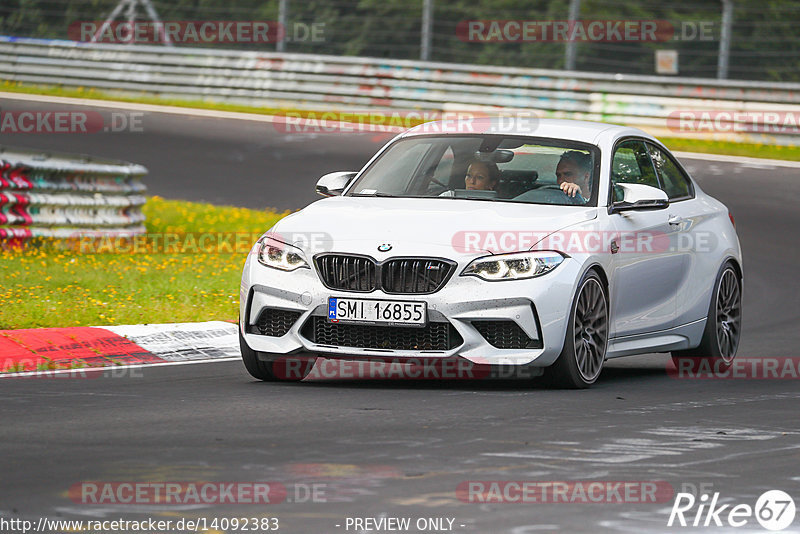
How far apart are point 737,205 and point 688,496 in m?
14.6

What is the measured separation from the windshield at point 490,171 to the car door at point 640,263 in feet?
0.82

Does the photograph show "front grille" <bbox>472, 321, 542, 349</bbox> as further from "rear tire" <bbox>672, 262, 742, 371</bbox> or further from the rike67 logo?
the rike67 logo

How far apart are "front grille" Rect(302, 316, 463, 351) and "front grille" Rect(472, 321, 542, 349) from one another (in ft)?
0.48

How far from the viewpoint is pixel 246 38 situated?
33062mm

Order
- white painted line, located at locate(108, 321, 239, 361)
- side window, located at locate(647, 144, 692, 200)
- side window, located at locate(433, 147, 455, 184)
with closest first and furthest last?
1. side window, located at locate(433, 147, 455, 184)
2. white painted line, located at locate(108, 321, 239, 361)
3. side window, located at locate(647, 144, 692, 200)

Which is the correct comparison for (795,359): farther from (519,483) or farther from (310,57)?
(310,57)

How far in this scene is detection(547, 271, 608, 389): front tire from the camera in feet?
29.0

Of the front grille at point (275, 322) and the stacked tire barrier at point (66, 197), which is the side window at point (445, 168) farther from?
the stacked tire barrier at point (66, 197)

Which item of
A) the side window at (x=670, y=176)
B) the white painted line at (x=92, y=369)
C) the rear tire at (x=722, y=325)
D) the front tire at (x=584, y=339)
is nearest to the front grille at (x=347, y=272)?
the front tire at (x=584, y=339)

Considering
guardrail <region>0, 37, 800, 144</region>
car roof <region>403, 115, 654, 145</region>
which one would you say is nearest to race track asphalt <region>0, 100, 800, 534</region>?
car roof <region>403, 115, 654, 145</region>

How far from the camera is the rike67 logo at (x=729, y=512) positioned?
5.55 m

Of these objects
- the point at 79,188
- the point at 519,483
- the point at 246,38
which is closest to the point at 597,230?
the point at 519,483

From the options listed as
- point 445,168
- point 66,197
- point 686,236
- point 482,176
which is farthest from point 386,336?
point 66,197

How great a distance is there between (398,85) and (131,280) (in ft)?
49.8
